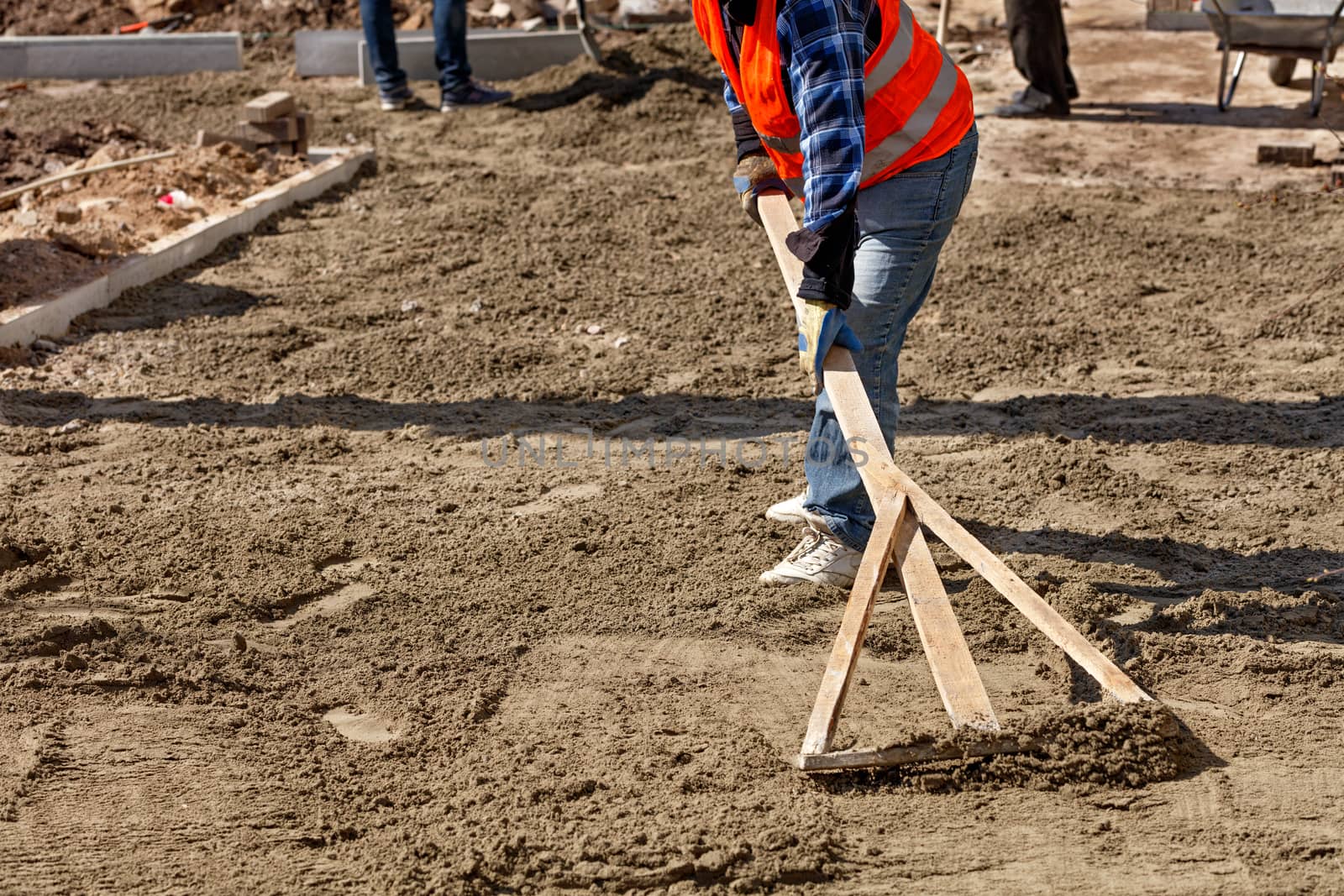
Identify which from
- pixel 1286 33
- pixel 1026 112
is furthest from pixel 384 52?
pixel 1286 33

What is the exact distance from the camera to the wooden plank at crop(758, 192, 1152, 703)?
2.88 metres

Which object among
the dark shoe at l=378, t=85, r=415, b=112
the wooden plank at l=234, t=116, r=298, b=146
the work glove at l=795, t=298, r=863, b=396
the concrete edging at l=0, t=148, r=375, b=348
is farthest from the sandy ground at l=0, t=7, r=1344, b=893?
the dark shoe at l=378, t=85, r=415, b=112

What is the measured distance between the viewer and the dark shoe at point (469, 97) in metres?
9.09

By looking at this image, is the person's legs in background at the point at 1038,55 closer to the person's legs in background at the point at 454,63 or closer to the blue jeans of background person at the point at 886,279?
the person's legs in background at the point at 454,63

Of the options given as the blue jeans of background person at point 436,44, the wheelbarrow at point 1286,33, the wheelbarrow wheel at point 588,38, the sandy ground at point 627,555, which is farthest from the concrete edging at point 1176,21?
the blue jeans of background person at point 436,44

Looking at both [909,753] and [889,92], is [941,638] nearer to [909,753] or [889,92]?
[909,753]

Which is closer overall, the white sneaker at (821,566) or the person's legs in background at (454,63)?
the white sneaker at (821,566)

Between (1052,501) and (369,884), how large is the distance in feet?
8.21

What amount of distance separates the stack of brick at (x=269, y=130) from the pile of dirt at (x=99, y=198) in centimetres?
11

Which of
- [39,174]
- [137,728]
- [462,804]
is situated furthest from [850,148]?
[39,174]

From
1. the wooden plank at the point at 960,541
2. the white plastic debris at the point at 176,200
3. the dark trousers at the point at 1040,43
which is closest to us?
the wooden plank at the point at 960,541

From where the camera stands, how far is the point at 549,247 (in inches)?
257

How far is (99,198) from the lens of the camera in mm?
7039

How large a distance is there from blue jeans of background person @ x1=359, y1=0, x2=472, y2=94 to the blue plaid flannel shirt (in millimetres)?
6420
